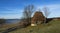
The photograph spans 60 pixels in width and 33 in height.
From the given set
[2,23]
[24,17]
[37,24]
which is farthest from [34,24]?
[2,23]

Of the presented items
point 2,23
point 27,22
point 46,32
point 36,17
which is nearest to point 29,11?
point 27,22

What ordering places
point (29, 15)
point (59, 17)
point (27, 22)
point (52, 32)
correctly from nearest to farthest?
1. point (52, 32)
2. point (59, 17)
3. point (27, 22)
4. point (29, 15)

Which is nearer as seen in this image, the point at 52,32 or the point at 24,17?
the point at 52,32

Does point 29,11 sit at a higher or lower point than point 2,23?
higher

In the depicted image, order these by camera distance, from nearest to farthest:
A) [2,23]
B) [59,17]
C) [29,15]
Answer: [59,17] < [29,15] < [2,23]

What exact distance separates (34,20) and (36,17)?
4.57 feet

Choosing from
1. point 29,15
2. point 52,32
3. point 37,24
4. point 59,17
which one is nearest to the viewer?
point 52,32

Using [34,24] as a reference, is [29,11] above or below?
above

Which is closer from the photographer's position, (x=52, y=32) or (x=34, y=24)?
(x=52, y=32)

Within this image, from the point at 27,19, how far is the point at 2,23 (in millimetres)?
17870

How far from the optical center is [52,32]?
2662 cm

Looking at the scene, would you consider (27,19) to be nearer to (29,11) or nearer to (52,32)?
(29,11)

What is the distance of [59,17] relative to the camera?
167 ft

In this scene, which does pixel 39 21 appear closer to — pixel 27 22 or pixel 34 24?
pixel 34 24
